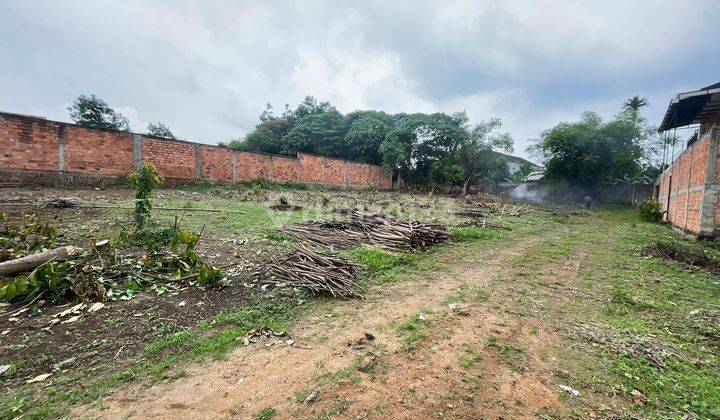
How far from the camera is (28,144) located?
1012 centimetres

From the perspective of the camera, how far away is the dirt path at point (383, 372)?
1.96 meters

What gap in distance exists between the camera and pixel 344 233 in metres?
6.83

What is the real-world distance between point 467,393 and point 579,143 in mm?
28463

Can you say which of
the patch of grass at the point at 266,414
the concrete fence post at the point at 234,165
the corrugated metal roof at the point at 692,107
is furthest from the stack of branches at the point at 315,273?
the concrete fence post at the point at 234,165

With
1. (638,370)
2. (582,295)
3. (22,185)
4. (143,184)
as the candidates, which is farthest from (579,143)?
(22,185)

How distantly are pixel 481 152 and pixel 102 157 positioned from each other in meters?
Answer: 28.1

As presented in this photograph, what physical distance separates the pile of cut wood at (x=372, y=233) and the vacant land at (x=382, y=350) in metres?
1.54

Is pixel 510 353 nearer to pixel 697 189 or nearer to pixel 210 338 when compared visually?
pixel 210 338

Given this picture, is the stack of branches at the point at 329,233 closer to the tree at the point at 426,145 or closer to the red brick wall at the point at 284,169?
the red brick wall at the point at 284,169

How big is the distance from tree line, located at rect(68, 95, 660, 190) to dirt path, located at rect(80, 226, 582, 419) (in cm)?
2319

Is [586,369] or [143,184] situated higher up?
[143,184]

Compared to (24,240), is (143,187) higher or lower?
higher

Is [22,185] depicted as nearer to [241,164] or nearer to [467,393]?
[241,164]

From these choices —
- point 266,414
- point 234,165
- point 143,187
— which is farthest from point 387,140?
point 266,414
